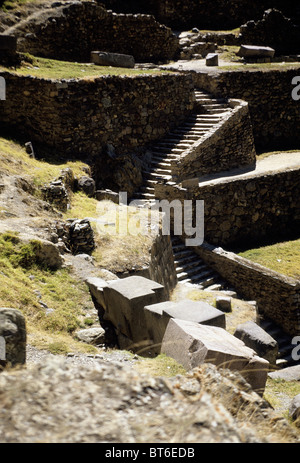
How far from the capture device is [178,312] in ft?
22.7

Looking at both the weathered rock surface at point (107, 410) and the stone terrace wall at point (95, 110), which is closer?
the weathered rock surface at point (107, 410)

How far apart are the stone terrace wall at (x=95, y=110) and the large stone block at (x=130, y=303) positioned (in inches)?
323

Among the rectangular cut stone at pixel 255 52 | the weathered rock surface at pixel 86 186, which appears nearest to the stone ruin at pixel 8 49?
the weathered rock surface at pixel 86 186

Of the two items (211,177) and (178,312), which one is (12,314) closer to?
(178,312)

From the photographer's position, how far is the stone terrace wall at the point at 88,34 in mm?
18422

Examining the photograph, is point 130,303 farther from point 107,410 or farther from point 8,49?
Answer: point 8,49

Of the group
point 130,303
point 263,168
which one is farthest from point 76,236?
point 263,168

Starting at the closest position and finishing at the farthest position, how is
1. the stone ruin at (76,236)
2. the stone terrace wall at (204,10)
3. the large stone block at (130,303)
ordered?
the large stone block at (130,303), the stone ruin at (76,236), the stone terrace wall at (204,10)

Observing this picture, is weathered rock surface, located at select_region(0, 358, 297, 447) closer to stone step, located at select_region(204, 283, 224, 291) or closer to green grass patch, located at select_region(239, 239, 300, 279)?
stone step, located at select_region(204, 283, 224, 291)

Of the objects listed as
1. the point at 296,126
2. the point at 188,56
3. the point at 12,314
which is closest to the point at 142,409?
the point at 12,314

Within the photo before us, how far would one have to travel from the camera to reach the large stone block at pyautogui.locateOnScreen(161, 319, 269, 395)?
18.6 feet

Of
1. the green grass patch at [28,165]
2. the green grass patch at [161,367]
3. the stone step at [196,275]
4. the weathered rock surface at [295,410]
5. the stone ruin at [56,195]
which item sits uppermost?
the green grass patch at [28,165]
